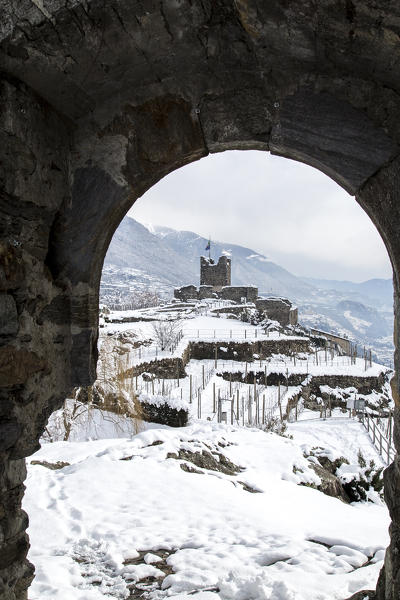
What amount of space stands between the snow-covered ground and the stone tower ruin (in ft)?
83.0

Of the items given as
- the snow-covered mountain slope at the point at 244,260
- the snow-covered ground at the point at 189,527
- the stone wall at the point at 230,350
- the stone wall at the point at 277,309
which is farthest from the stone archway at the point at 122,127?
the snow-covered mountain slope at the point at 244,260

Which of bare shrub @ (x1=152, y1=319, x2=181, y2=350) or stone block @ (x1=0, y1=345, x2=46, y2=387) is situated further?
bare shrub @ (x1=152, y1=319, x2=181, y2=350)

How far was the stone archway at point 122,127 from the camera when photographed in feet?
5.08

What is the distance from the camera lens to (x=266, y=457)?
6.36m

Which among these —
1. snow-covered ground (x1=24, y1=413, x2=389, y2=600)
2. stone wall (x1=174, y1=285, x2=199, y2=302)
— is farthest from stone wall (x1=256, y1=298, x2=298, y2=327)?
snow-covered ground (x1=24, y1=413, x2=389, y2=600)

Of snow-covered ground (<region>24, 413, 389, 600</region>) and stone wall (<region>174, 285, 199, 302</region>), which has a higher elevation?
stone wall (<region>174, 285, 199, 302</region>)

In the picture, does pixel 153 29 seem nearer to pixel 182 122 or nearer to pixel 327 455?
pixel 182 122

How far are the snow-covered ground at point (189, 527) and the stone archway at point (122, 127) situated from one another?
A: 1.06 metres

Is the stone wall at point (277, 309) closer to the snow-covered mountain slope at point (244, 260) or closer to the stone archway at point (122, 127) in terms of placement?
the stone archway at point (122, 127)

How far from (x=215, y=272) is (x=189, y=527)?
28199 mm

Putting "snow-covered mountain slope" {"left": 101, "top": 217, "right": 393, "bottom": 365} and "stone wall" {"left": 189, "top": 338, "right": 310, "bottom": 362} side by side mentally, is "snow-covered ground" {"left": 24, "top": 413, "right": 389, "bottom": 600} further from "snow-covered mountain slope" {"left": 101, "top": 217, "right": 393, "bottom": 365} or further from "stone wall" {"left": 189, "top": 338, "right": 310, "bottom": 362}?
"snow-covered mountain slope" {"left": 101, "top": 217, "right": 393, "bottom": 365}

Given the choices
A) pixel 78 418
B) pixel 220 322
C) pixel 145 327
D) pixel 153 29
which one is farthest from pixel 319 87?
pixel 220 322

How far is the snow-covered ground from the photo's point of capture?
276 cm

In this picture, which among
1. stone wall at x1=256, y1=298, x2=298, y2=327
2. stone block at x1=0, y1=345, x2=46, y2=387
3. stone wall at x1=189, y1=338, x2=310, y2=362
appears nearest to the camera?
stone block at x1=0, y1=345, x2=46, y2=387
